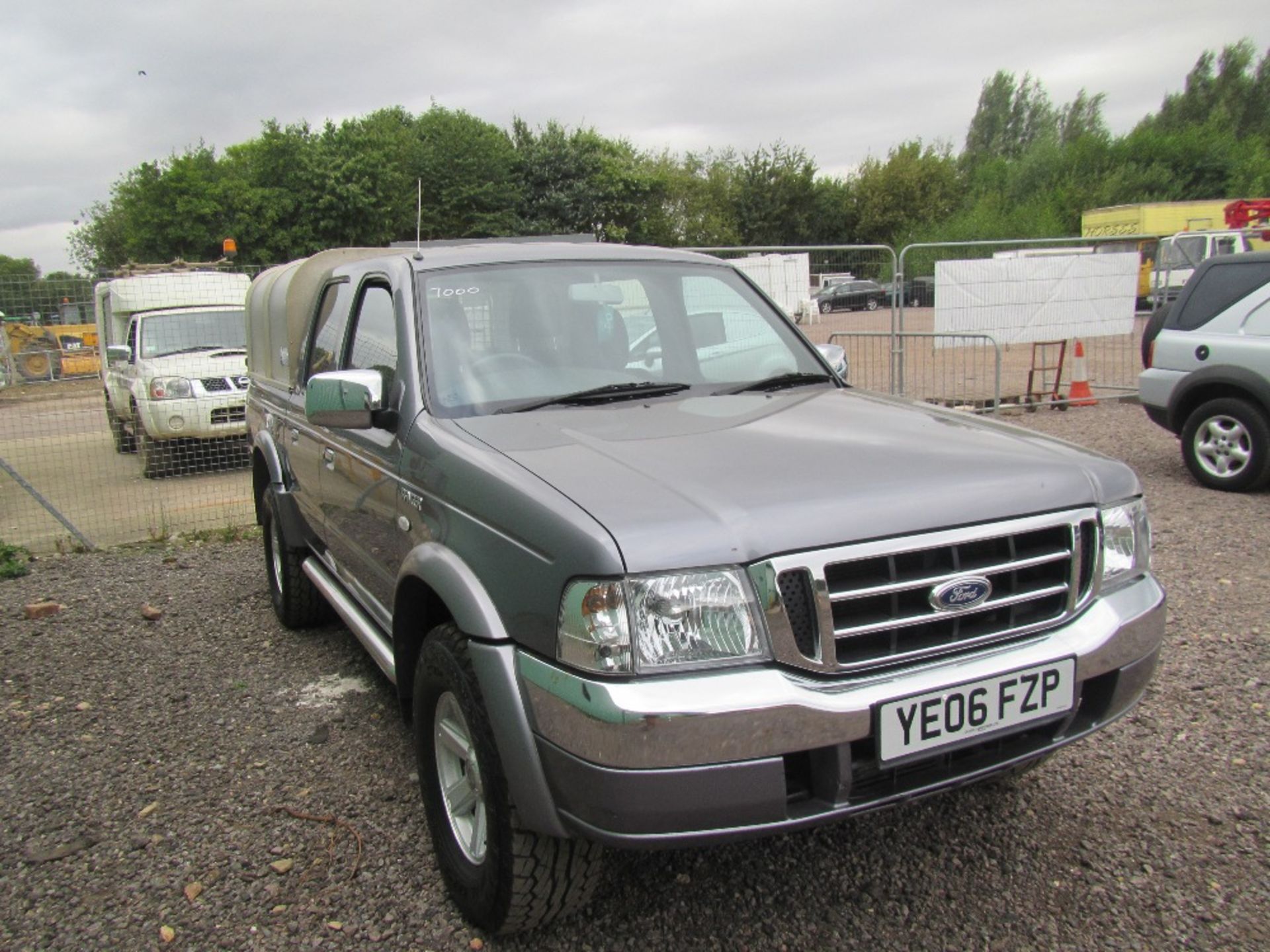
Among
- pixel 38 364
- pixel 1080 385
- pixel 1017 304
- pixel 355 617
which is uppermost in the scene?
pixel 1017 304

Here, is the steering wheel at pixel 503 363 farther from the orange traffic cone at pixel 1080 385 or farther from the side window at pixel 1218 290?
the orange traffic cone at pixel 1080 385

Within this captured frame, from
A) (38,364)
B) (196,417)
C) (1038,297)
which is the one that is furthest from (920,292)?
(38,364)

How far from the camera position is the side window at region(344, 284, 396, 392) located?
323 centimetres

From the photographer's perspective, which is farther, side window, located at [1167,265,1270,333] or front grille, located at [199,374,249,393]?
front grille, located at [199,374,249,393]

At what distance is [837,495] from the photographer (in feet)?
7.07

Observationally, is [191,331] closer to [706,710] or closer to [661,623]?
[661,623]

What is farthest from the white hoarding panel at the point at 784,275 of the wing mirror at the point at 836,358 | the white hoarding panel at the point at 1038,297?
the wing mirror at the point at 836,358

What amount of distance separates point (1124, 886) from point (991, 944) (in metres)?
0.50

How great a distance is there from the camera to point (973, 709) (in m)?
2.18

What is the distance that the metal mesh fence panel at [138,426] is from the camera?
8.39 m

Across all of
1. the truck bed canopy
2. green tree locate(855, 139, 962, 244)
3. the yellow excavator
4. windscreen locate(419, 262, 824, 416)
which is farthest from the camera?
green tree locate(855, 139, 962, 244)

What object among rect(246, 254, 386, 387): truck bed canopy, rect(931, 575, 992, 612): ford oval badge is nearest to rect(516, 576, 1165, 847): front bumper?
rect(931, 575, 992, 612): ford oval badge

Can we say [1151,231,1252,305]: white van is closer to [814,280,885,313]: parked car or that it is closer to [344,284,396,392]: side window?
[814,280,885,313]: parked car

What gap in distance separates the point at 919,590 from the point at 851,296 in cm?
991
